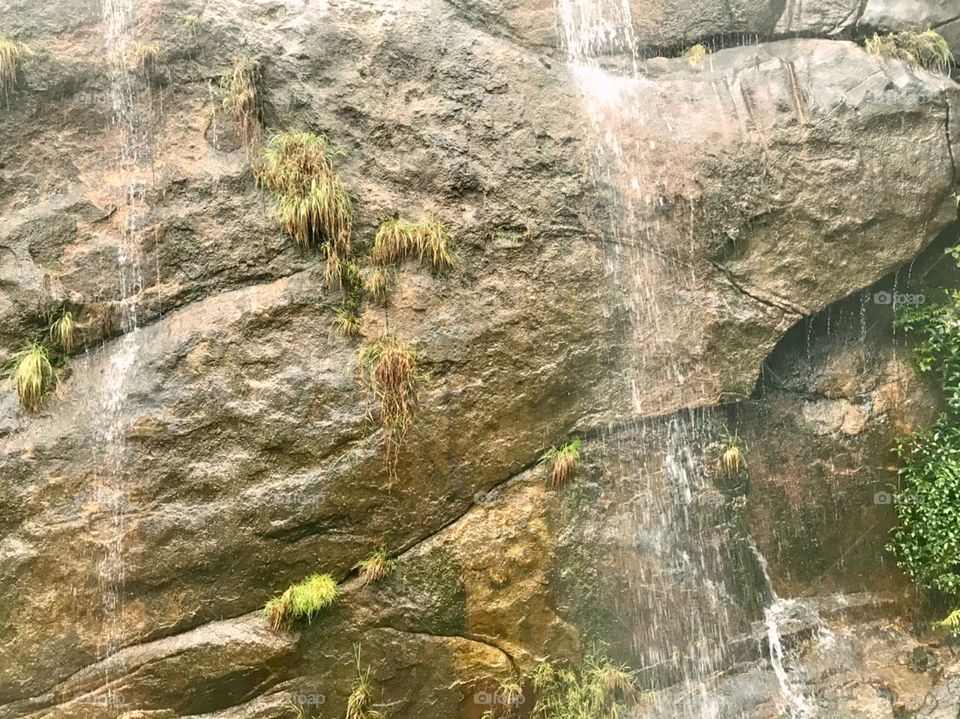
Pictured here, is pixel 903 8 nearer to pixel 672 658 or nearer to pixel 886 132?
pixel 886 132

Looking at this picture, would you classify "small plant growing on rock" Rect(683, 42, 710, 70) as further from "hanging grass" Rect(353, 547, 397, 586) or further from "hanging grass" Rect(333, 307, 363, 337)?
"hanging grass" Rect(353, 547, 397, 586)

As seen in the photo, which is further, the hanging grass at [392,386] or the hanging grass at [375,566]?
the hanging grass at [392,386]

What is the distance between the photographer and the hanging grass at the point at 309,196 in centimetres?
570

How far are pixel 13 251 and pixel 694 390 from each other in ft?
17.8

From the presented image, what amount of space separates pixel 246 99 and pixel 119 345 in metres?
2.24

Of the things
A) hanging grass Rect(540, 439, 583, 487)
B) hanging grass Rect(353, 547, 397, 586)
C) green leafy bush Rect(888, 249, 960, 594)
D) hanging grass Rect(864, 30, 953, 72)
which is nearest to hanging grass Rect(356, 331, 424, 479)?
hanging grass Rect(353, 547, 397, 586)

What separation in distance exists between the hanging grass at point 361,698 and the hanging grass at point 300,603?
43 cm

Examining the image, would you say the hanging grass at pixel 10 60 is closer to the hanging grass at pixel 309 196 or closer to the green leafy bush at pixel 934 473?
the hanging grass at pixel 309 196

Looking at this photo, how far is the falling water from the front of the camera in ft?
16.6

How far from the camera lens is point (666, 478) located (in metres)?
5.92

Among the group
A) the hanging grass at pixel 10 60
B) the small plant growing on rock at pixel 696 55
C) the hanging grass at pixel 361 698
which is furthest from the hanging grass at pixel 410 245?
the hanging grass at pixel 10 60

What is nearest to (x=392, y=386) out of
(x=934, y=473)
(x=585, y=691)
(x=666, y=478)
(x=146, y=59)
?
(x=666, y=478)

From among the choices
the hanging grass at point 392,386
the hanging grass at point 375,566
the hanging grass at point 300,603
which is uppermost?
the hanging grass at point 392,386

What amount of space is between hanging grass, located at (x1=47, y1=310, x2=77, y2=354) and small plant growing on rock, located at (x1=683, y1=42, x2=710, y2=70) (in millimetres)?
5784
